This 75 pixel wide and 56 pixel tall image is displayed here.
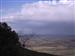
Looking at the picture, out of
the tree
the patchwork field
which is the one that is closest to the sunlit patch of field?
the patchwork field

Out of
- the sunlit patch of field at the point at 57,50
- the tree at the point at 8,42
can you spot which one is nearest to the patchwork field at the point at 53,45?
the sunlit patch of field at the point at 57,50

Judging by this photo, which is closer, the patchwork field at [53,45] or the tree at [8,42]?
the tree at [8,42]

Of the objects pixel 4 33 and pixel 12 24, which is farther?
pixel 12 24

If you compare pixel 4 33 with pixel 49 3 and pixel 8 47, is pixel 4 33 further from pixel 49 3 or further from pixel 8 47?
pixel 49 3

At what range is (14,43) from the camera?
5.83 meters

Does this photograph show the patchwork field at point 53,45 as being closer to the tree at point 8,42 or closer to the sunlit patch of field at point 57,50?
the sunlit patch of field at point 57,50

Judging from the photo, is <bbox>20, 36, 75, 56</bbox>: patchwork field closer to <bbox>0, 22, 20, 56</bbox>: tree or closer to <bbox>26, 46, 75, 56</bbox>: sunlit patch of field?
<bbox>26, 46, 75, 56</bbox>: sunlit patch of field

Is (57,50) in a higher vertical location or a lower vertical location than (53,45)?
lower

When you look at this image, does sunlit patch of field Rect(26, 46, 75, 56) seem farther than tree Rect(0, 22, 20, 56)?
Yes

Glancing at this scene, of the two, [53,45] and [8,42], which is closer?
[8,42]

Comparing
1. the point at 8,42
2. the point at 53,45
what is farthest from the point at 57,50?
the point at 8,42

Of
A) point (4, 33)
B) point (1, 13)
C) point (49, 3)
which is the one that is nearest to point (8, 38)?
point (4, 33)

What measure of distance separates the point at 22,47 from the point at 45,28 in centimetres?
74

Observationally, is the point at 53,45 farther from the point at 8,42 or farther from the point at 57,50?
the point at 8,42
